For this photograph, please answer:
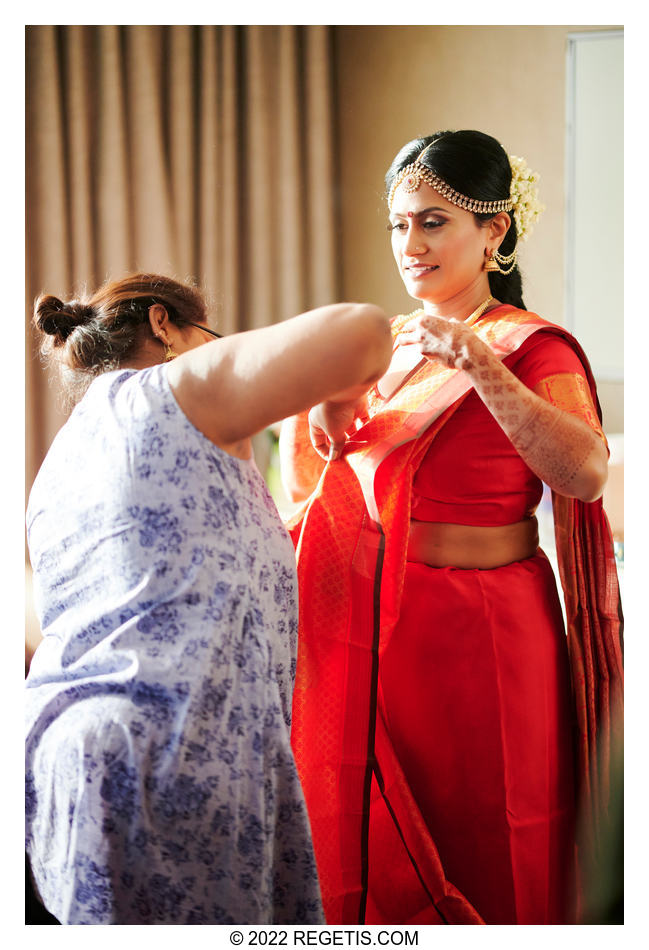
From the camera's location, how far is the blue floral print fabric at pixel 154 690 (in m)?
0.88

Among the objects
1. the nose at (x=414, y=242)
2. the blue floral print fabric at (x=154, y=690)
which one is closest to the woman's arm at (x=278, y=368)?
the blue floral print fabric at (x=154, y=690)

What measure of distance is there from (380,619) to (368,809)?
0.92 feet

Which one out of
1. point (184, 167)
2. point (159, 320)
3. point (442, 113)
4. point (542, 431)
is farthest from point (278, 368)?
point (184, 167)

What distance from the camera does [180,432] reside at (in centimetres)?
89

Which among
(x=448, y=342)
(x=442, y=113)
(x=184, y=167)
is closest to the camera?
(x=448, y=342)

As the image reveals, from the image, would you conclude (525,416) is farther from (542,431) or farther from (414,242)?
(414,242)

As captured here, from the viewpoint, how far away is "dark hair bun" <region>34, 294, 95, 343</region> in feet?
3.61

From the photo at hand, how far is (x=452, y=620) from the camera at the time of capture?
1317 mm

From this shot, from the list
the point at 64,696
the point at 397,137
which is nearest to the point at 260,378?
the point at 64,696

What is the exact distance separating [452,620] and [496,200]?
68 centimetres

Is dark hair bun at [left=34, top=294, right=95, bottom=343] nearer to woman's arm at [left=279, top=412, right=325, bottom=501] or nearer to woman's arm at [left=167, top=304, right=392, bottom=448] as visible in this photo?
woman's arm at [left=167, top=304, right=392, bottom=448]

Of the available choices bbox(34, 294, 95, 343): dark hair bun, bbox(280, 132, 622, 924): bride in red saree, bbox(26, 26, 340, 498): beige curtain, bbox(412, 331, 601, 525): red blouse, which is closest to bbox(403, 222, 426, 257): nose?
bbox(280, 132, 622, 924): bride in red saree

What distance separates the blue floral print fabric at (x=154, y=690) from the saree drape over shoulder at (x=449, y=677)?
0.93 ft
